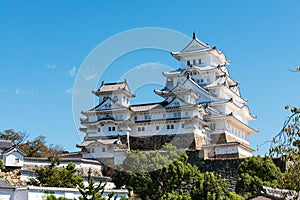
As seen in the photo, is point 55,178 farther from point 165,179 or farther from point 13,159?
point 165,179

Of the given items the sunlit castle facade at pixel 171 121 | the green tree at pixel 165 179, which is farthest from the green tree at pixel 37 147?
the green tree at pixel 165 179

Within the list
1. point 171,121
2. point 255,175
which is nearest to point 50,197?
point 255,175

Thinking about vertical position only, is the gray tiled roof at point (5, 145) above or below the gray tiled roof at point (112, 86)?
below

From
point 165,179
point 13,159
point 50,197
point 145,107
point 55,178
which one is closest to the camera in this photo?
point 50,197

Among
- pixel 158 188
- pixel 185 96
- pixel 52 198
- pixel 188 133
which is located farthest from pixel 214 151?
pixel 52 198

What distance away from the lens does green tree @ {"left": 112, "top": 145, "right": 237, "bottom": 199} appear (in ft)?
83.4

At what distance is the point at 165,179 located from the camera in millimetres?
28125

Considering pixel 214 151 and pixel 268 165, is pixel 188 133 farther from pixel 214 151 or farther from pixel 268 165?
pixel 268 165

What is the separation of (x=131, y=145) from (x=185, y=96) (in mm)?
6433

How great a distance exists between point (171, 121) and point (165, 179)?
1234cm

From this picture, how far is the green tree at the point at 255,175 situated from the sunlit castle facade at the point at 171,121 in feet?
17.8

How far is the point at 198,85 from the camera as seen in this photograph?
44.8m

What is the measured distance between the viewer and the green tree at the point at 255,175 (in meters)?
27.8

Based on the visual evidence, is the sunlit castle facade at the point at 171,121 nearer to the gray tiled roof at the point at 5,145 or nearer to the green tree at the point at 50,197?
the gray tiled roof at the point at 5,145
